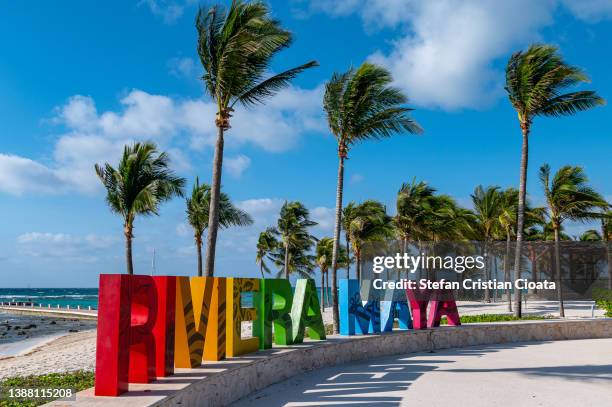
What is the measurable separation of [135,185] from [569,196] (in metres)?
20.5

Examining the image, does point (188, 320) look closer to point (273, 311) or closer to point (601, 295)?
point (273, 311)

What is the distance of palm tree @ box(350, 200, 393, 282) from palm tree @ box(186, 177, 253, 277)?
462 inches

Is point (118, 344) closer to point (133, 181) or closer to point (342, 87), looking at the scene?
point (342, 87)

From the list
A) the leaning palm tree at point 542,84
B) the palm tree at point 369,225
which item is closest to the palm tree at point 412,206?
the palm tree at point 369,225

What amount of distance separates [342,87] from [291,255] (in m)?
40.3

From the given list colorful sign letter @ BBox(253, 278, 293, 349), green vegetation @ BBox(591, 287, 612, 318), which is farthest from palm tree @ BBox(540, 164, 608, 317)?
colorful sign letter @ BBox(253, 278, 293, 349)

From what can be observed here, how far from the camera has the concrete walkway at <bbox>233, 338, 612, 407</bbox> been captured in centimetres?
823

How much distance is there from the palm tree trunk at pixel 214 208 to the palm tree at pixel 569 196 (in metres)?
19.0

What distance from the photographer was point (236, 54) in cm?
1410

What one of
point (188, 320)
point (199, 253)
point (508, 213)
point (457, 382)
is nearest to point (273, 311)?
point (188, 320)

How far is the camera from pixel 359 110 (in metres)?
17.9

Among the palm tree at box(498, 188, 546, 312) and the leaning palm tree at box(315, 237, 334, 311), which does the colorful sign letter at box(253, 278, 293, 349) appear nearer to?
the palm tree at box(498, 188, 546, 312)

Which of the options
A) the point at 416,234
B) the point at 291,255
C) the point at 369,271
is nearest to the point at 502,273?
the point at 369,271

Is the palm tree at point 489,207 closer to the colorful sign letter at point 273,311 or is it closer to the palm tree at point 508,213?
the palm tree at point 508,213
